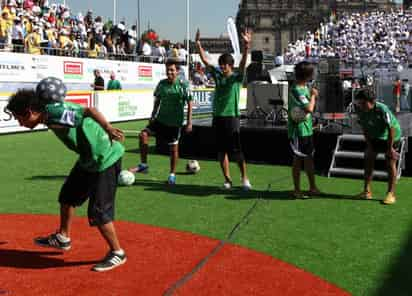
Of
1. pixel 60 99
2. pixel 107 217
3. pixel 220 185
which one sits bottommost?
pixel 220 185

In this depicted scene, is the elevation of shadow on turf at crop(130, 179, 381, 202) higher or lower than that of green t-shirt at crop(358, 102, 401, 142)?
lower

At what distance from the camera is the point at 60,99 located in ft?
15.1

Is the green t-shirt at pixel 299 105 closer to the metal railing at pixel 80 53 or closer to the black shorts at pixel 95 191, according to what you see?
the black shorts at pixel 95 191

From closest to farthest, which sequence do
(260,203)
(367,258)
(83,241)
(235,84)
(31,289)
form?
(31,289), (367,258), (83,241), (260,203), (235,84)

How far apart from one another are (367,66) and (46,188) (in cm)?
2595

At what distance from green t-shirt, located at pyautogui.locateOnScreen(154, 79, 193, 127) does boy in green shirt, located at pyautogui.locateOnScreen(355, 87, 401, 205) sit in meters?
2.72

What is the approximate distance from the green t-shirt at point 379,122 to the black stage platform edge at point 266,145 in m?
2.14

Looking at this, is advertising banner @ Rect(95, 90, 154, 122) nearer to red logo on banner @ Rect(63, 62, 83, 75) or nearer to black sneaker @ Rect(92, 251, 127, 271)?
red logo on banner @ Rect(63, 62, 83, 75)

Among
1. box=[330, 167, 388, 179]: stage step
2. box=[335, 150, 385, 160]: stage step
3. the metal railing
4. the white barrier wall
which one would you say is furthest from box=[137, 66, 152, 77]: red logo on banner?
box=[330, 167, 388, 179]: stage step

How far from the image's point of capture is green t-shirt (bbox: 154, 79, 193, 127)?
9023 millimetres

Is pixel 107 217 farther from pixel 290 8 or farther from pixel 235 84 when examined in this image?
pixel 290 8

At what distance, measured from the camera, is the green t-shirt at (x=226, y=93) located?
27.5 ft

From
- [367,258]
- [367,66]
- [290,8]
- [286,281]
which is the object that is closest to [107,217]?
[286,281]

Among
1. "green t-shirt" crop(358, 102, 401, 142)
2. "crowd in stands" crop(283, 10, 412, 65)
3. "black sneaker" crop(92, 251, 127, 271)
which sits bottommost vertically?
"black sneaker" crop(92, 251, 127, 271)
